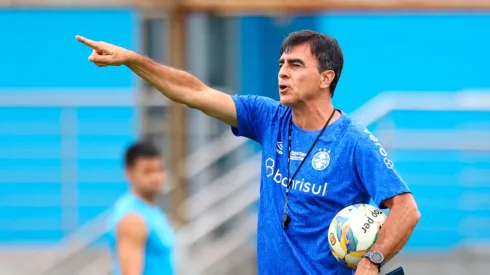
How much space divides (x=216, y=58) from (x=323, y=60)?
7523mm

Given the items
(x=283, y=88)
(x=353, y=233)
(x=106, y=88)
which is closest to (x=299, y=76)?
(x=283, y=88)

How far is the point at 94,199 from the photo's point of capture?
45.1 ft

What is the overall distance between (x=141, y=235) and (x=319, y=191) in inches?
87.7

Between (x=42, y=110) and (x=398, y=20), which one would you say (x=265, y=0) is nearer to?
(x=398, y=20)

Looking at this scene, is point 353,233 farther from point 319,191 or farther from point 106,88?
point 106,88

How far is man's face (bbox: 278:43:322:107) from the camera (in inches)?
260

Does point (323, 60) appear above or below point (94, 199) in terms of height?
above

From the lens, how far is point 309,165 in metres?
6.56

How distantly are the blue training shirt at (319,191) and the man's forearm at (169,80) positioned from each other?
0.60m

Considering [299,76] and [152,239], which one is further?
[152,239]

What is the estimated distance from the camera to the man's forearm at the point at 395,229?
20.7 feet

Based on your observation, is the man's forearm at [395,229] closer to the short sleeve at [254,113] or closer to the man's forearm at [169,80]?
the short sleeve at [254,113]

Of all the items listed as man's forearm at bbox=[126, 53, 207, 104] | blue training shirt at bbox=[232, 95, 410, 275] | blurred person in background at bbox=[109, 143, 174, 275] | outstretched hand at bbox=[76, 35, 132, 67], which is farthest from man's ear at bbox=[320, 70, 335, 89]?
blurred person in background at bbox=[109, 143, 174, 275]

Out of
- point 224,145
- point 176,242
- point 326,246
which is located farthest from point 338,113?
point 224,145
